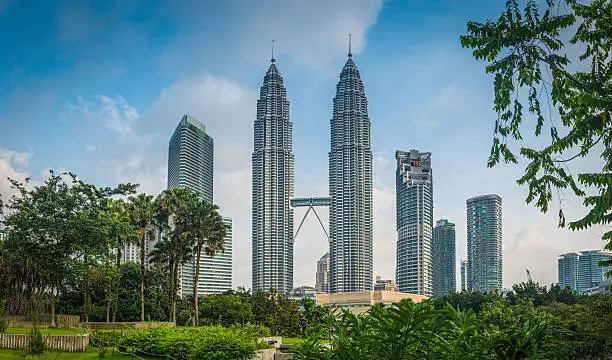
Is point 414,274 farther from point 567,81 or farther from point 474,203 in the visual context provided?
point 567,81

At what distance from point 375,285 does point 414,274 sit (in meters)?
18.4

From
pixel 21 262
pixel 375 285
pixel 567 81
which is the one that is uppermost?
pixel 567 81

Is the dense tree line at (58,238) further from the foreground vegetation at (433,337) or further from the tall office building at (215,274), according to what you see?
the tall office building at (215,274)

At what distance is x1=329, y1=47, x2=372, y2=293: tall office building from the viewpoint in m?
146

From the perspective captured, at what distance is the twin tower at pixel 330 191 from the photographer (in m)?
147

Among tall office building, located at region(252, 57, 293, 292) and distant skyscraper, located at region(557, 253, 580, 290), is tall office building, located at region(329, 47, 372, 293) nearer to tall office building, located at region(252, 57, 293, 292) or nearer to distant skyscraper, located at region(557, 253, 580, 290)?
tall office building, located at region(252, 57, 293, 292)

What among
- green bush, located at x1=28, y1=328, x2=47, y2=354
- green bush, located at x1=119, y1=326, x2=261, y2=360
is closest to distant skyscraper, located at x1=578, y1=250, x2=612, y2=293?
green bush, located at x1=119, y1=326, x2=261, y2=360

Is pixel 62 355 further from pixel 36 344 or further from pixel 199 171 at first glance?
pixel 199 171

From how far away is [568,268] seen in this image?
18950 centimetres

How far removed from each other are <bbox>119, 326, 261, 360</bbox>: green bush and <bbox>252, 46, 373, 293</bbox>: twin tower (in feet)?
402

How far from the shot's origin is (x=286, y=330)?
50906mm

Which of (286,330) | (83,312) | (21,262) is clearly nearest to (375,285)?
(286,330)

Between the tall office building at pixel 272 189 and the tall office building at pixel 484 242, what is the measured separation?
184ft

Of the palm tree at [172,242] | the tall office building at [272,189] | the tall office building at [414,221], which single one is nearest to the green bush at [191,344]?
the palm tree at [172,242]
